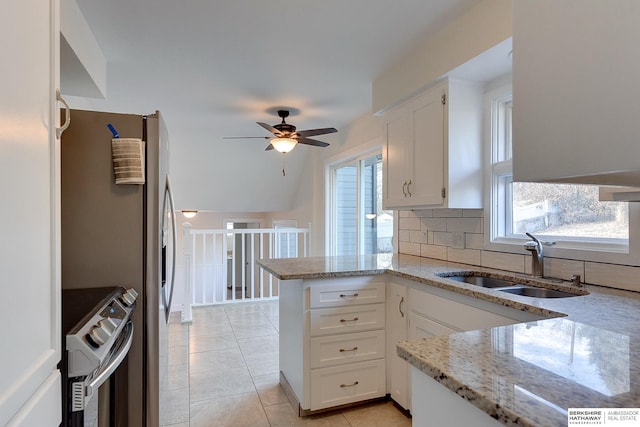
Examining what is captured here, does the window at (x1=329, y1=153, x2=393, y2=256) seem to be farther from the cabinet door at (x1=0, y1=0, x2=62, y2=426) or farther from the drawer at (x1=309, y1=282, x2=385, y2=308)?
the cabinet door at (x1=0, y1=0, x2=62, y2=426)

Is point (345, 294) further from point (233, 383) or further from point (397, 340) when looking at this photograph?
point (233, 383)

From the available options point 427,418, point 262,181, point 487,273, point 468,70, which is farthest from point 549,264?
point 262,181

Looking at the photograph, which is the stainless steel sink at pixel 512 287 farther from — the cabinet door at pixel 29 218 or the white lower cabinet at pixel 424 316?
the cabinet door at pixel 29 218

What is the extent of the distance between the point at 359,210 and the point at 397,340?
2.24 metres

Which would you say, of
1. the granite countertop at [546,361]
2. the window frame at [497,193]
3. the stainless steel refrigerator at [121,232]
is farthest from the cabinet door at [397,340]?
the stainless steel refrigerator at [121,232]

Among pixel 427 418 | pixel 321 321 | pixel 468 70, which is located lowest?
pixel 321 321

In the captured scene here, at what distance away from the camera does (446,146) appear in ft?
7.47

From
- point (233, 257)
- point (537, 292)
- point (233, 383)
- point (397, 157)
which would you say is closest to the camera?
point (537, 292)

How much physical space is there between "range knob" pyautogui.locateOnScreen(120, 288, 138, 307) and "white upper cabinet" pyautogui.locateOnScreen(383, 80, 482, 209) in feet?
6.06

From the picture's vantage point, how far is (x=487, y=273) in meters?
2.16

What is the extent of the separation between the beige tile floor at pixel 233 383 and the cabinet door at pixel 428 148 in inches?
56.5

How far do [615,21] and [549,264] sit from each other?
5.39 feet

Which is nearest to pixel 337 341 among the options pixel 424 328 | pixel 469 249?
pixel 424 328

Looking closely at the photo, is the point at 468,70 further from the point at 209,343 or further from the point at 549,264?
the point at 209,343
